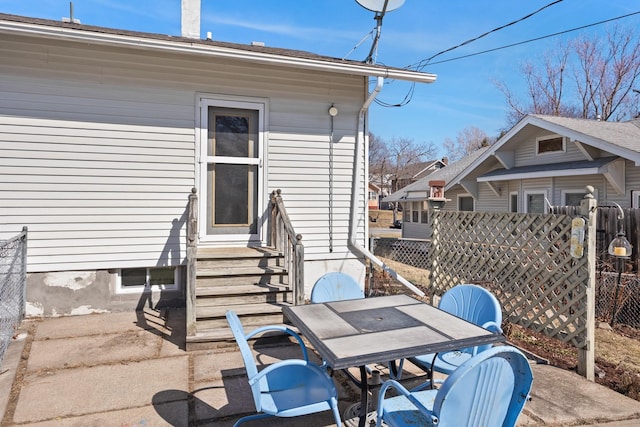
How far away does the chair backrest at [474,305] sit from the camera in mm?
2997

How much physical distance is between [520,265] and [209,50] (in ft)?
15.6

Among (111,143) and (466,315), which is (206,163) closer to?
(111,143)

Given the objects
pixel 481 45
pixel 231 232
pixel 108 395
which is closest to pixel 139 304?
pixel 231 232

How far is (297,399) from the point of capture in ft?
7.59

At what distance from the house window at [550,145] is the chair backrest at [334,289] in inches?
414

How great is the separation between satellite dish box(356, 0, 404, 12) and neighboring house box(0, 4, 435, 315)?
4.42 ft

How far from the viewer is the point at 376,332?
2412mm

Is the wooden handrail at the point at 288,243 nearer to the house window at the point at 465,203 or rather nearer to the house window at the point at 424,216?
the house window at the point at 465,203

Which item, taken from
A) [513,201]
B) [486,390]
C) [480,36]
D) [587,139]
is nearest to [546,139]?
[587,139]

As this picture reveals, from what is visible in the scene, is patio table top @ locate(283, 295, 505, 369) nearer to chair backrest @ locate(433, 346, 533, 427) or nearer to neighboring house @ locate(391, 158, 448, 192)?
chair backrest @ locate(433, 346, 533, 427)

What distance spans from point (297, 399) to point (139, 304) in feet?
12.9

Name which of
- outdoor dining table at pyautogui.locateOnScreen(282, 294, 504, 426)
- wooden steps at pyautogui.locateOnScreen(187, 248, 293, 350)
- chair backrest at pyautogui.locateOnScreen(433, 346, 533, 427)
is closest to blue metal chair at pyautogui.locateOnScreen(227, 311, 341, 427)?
outdoor dining table at pyautogui.locateOnScreen(282, 294, 504, 426)

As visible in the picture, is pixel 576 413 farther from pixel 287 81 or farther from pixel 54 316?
pixel 54 316

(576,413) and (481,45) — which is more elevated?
(481,45)
